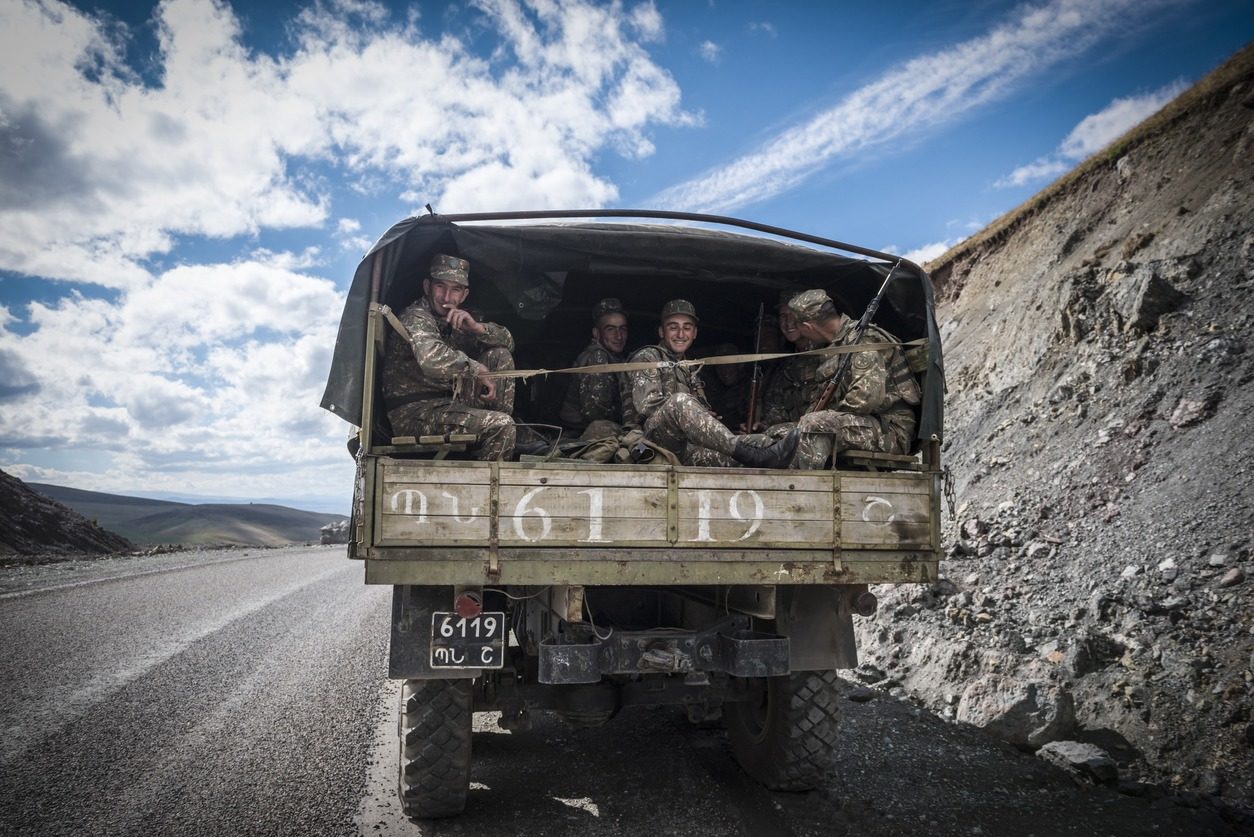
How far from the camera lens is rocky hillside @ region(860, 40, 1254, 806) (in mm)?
4387

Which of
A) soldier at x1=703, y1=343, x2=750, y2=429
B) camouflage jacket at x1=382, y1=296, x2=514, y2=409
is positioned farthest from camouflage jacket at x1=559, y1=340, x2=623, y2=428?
camouflage jacket at x1=382, y1=296, x2=514, y2=409

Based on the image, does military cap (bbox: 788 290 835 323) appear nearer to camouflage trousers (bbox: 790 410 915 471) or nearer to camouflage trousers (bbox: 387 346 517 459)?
camouflage trousers (bbox: 790 410 915 471)

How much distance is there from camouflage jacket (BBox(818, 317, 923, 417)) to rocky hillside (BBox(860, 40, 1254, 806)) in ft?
6.66

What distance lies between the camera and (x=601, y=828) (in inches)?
130

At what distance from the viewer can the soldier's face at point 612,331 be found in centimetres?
Result: 527

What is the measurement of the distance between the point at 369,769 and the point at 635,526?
2.12 meters

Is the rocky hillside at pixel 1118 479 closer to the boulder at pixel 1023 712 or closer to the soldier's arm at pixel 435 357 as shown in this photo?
the boulder at pixel 1023 712

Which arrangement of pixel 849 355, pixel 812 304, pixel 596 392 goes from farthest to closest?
pixel 596 392 → pixel 812 304 → pixel 849 355

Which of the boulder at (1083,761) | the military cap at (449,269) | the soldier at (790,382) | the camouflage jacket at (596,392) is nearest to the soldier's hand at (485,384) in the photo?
the military cap at (449,269)

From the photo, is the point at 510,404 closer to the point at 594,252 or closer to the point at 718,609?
the point at 594,252

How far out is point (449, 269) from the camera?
4297 mm

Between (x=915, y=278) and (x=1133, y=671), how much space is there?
9.24 ft

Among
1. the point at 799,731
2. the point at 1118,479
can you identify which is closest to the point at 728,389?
the point at 799,731

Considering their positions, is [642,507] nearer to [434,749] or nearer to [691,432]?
[691,432]
